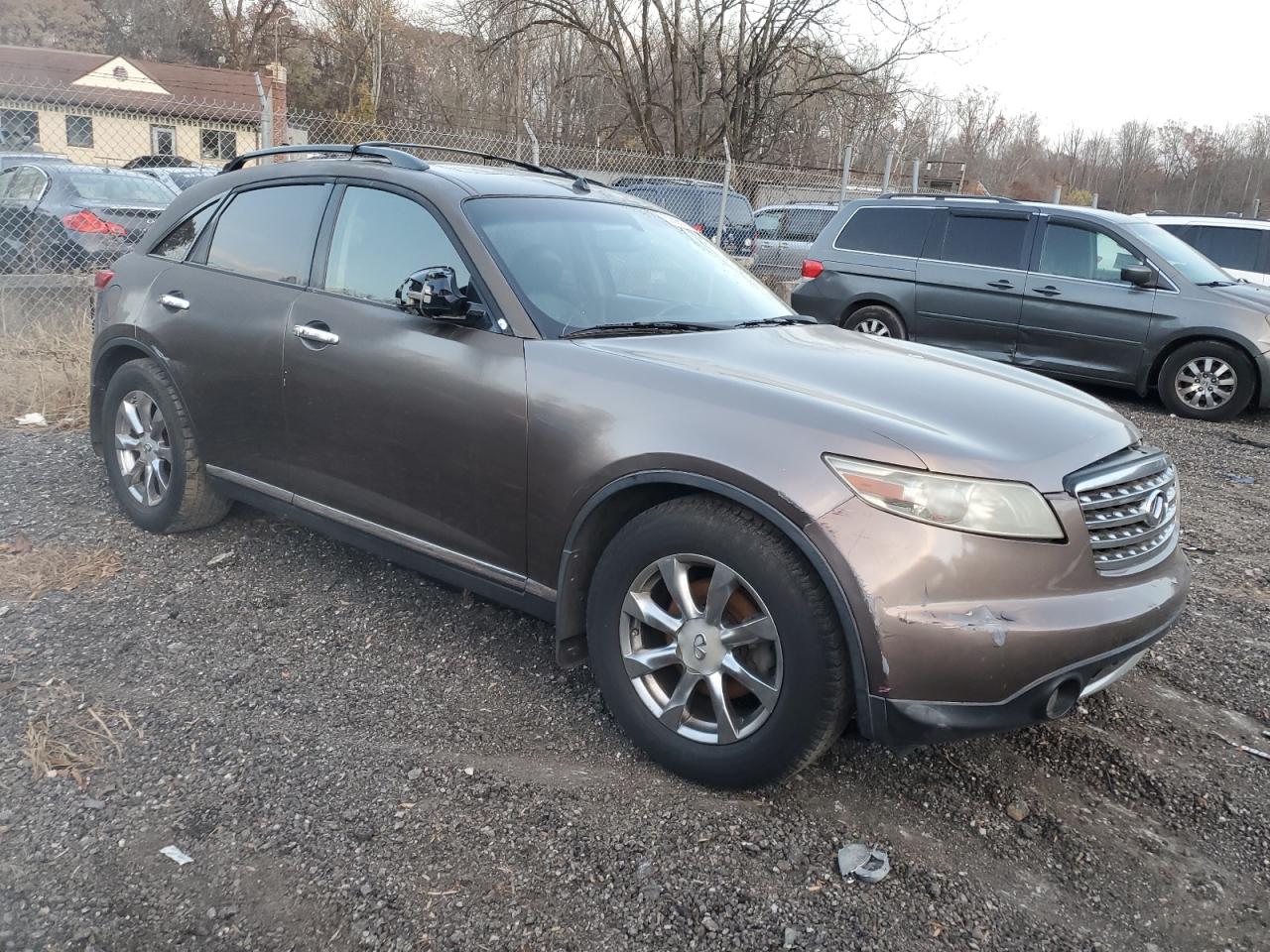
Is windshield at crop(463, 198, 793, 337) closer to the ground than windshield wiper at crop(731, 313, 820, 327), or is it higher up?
higher up

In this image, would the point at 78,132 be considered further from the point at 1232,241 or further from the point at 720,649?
the point at 720,649

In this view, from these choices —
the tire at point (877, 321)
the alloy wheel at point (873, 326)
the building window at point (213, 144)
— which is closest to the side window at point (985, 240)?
the tire at point (877, 321)

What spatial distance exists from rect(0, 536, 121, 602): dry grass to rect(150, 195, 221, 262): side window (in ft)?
4.58

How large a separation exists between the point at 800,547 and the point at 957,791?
994 mm

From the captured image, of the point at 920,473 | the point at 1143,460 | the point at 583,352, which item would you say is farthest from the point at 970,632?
the point at 583,352

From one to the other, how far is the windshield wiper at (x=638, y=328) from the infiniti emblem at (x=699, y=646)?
1079mm

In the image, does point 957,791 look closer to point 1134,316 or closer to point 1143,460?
point 1143,460

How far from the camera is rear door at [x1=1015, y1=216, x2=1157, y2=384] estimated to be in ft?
27.7

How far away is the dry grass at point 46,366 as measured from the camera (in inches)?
263

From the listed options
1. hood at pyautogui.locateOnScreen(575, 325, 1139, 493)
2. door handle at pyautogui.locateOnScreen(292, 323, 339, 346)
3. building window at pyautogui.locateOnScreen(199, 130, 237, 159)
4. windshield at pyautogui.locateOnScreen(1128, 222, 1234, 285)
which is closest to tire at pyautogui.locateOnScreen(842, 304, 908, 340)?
windshield at pyautogui.locateOnScreen(1128, 222, 1234, 285)

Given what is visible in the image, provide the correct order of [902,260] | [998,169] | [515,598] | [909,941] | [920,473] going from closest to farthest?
[909,941] → [920,473] → [515,598] → [902,260] → [998,169]

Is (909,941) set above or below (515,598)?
below

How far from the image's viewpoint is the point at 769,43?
937 inches

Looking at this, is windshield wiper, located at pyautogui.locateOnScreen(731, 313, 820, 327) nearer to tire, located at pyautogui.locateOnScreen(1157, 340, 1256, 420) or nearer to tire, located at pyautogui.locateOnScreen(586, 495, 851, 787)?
tire, located at pyautogui.locateOnScreen(586, 495, 851, 787)
